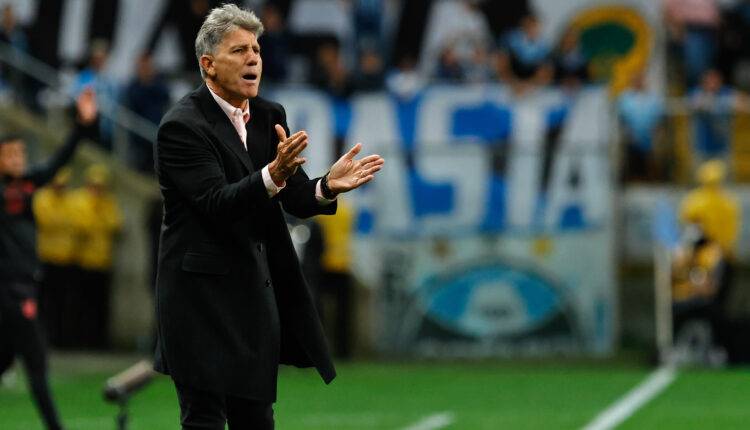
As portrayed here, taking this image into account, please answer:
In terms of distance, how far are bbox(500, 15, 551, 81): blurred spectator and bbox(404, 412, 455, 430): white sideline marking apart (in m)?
8.97

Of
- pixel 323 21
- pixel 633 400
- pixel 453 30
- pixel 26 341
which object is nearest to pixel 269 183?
pixel 26 341

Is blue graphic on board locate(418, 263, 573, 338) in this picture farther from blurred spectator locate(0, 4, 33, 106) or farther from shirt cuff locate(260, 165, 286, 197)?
shirt cuff locate(260, 165, 286, 197)

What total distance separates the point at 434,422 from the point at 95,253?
31.5 feet

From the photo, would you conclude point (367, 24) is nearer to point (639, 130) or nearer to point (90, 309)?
point (639, 130)

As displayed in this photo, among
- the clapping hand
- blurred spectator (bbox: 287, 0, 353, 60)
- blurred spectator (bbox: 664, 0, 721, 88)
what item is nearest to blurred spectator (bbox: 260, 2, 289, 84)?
blurred spectator (bbox: 287, 0, 353, 60)

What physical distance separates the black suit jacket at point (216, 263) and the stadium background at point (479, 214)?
33.0 feet

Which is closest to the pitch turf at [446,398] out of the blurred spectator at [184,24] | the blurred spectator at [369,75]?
the blurred spectator at [369,75]

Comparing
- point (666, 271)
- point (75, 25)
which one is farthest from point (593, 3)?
point (75, 25)

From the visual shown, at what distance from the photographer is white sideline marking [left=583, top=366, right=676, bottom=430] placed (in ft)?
43.7

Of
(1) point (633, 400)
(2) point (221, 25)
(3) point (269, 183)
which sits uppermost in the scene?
(2) point (221, 25)

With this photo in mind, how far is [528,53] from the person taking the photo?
22.6 m

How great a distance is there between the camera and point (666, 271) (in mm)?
21438

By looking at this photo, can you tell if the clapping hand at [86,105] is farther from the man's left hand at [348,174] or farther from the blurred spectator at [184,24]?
the blurred spectator at [184,24]

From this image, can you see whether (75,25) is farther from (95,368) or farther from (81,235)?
(95,368)
